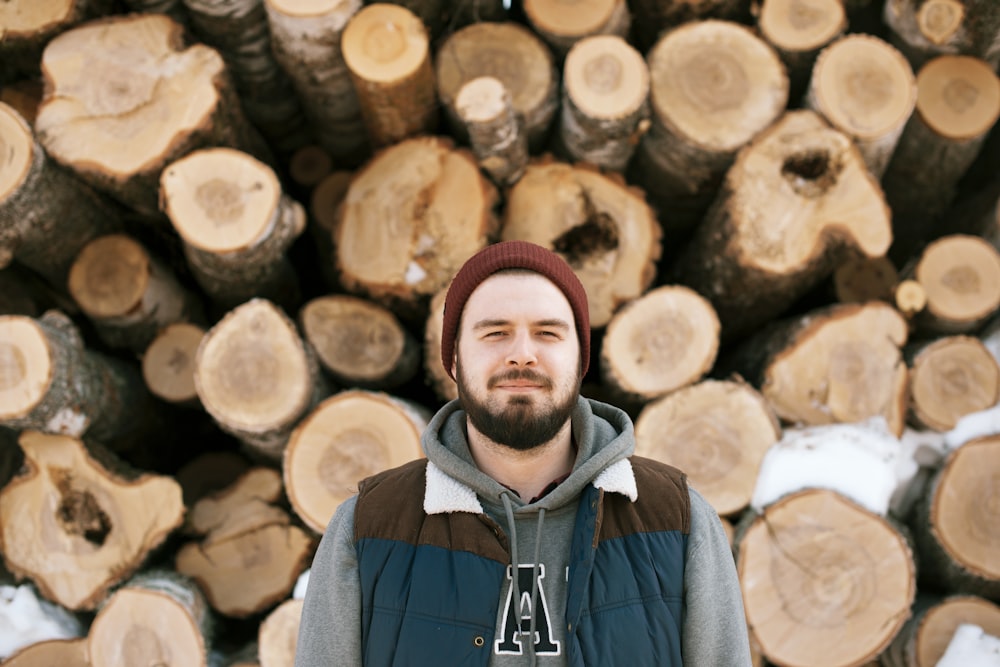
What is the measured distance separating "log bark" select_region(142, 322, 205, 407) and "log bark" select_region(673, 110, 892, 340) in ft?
7.08

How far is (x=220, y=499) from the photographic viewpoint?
2916 millimetres

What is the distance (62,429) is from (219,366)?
0.61 metres

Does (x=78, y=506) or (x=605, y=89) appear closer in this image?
(x=78, y=506)

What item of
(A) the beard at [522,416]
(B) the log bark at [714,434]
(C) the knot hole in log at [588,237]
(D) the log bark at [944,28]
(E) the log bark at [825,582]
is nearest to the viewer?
(A) the beard at [522,416]

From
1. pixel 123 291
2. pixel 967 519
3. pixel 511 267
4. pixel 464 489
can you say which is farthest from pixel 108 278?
pixel 967 519

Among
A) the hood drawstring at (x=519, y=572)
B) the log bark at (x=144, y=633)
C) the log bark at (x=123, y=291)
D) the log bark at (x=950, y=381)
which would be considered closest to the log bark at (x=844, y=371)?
the log bark at (x=950, y=381)

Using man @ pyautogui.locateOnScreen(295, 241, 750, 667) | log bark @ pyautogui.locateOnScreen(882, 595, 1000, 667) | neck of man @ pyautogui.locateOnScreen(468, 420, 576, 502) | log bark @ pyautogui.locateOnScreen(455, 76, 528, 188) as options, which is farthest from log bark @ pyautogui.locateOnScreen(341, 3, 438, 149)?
log bark @ pyautogui.locateOnScreen(882, 595, 1000, 667)

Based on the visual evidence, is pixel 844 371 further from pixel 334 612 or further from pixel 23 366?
pixel 23 366

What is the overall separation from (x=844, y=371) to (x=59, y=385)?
8.97ft

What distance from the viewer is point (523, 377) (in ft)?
5.05

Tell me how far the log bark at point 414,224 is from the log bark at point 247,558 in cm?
93

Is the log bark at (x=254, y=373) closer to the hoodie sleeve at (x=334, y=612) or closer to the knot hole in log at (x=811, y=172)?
the hoodie sleeve at (x=334, y=612)

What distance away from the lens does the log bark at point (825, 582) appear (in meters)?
2.33

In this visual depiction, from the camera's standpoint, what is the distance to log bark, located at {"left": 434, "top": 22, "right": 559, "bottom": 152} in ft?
9.80
